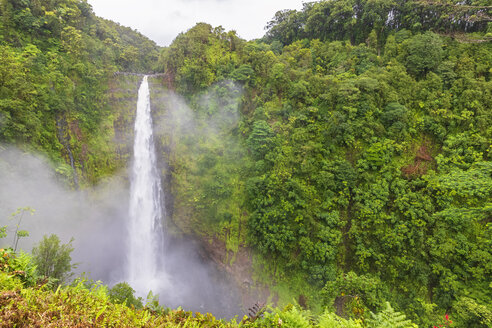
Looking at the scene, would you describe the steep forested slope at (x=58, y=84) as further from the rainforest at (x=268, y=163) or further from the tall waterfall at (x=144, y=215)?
the tall waterfall at (x=144, y=215)

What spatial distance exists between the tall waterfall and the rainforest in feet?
0.70

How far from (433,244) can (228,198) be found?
1279 centimetres

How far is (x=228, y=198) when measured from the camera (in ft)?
52.9

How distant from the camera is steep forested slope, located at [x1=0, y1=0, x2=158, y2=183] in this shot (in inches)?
466

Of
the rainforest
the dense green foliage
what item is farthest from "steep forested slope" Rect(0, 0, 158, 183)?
the dense green foliage

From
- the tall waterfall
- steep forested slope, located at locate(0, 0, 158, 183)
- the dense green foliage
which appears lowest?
the tall waterfall

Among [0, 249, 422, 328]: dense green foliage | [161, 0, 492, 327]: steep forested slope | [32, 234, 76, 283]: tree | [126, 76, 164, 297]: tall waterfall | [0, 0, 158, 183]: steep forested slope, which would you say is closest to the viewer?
[0, 249, 422, 328]: dense green foliage

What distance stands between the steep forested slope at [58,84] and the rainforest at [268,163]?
4.6 inches

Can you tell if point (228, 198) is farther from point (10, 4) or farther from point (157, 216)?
point (10, 4)

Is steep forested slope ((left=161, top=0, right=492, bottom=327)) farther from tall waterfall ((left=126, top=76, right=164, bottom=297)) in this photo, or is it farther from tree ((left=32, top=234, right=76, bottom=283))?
tree ((left=32, top=234, right=76, bottom=283))

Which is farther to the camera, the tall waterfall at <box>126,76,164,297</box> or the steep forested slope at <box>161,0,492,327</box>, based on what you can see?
the tall waterfall at <box>126,76,164,297</box>

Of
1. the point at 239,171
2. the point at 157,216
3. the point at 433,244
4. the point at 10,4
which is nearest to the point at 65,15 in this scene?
the point at 10,4

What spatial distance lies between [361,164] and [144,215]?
1699 centimetres

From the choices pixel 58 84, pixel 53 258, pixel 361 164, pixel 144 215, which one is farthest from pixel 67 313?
pixel 58 84
